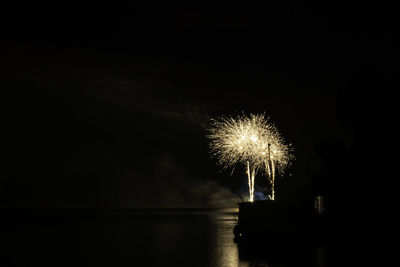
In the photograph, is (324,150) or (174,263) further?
(324,150)

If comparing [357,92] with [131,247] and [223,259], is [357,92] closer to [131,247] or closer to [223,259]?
[223,259]

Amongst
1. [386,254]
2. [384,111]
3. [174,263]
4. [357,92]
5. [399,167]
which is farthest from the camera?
[357,92]

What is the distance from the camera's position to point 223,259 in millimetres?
34344

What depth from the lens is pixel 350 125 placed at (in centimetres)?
4425

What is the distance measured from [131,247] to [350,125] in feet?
88.2

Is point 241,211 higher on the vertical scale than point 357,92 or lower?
lower

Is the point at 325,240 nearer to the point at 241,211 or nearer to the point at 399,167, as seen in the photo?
the point at 399,167

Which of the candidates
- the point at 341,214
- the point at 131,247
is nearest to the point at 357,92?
the point at 341,214

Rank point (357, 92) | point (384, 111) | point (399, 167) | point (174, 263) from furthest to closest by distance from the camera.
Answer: point (357, 92)
point (384, 111)
point (399, 167)
point (174, 263)

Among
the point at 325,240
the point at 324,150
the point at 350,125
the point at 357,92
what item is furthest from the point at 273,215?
the point at 357,92

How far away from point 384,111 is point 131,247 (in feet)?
97.5

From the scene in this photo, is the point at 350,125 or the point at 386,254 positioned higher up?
the point at 350,125

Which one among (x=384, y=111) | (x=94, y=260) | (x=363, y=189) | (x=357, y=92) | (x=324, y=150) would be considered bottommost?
(x=94, y=260)

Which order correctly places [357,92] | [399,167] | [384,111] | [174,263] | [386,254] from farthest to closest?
[357,92] → [384,111] → [399,167] → [174,263] → [386,254]
